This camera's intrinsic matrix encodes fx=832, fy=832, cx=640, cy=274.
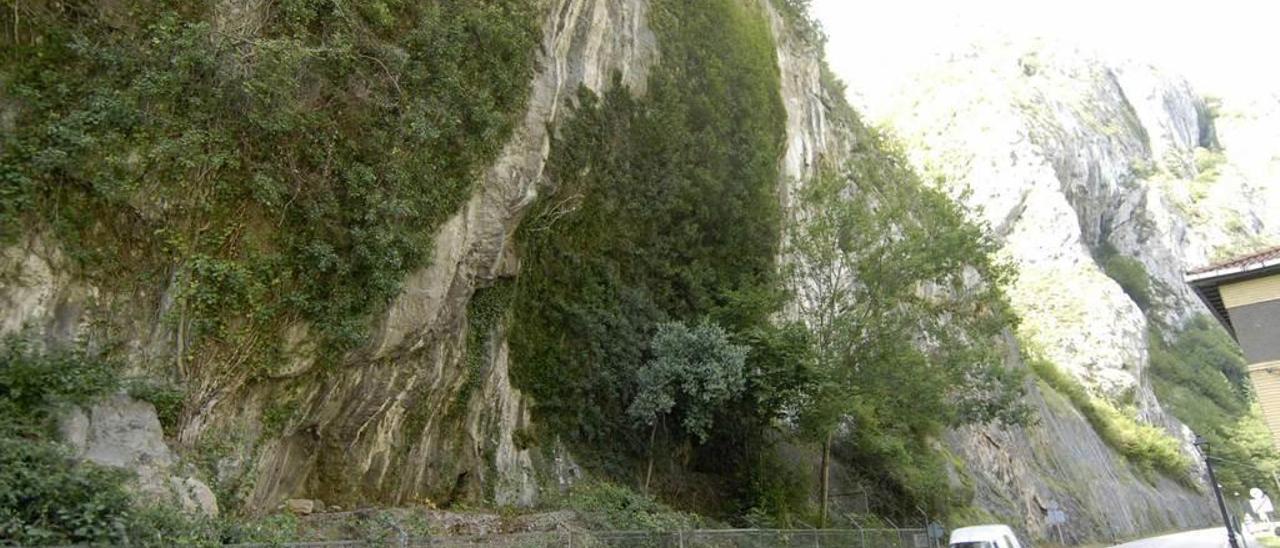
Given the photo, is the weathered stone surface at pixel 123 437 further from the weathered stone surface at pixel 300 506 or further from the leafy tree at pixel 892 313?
the leafy tree at pixel 892 313

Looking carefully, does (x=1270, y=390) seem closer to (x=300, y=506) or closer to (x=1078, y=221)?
(x=300, y=506)

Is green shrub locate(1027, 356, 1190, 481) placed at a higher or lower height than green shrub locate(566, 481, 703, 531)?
higher

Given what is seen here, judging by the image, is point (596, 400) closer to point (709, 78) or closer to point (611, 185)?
point (611, 185)

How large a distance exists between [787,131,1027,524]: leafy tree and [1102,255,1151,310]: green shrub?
6363cm

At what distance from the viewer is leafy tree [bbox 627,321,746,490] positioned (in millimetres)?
17766

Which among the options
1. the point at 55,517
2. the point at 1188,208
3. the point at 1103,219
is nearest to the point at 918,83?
the point at 1103,219

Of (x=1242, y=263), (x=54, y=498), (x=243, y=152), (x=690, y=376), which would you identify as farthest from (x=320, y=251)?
(x=1242, y=263)

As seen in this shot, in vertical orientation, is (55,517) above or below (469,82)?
below

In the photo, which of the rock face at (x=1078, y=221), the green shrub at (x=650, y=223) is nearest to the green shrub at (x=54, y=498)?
the green shrub at (x=650, y=223)

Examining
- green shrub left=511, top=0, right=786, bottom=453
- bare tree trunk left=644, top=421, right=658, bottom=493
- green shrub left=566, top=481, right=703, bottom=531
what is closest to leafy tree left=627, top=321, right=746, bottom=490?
bare tree trunk left=644, top=421, right=658, bottom=493

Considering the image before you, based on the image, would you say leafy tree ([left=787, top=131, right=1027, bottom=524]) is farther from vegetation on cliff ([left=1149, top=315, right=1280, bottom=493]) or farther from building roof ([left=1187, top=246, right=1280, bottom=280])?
vegetation on cliff ([left=1149, top=315, right=1280, bottom=493])

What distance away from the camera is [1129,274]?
77.2 m

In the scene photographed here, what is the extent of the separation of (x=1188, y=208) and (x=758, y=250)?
9163cm

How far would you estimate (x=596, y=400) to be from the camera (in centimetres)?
1817
